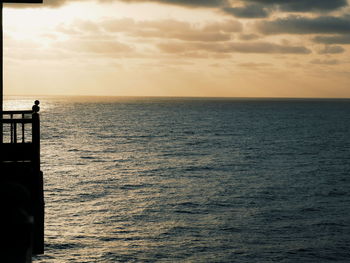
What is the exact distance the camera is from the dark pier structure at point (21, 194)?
20.7ft

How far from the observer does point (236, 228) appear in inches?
1331

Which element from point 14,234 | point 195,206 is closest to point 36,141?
point 14,234

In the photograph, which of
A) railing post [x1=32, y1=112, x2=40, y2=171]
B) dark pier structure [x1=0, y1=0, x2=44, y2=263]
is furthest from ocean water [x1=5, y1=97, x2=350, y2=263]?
railing post [x1=32, y1=112, x2=40, y2=171]

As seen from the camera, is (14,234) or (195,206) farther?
(195,206)

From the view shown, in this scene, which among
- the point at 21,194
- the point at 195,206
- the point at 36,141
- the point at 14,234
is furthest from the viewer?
the point at 195,206

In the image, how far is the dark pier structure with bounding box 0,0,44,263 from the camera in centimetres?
631

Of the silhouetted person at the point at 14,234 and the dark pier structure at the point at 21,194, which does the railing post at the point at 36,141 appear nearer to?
the dark pier structure at the point at 21,194

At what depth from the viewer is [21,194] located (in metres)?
7.09

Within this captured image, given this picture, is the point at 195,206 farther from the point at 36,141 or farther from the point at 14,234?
the point at 14,234

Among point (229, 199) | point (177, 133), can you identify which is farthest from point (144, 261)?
point (177, 133)

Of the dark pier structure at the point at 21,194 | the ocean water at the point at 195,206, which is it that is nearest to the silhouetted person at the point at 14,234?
the dark pier structure at the point at 21,194

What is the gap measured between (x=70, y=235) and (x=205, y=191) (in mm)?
16315

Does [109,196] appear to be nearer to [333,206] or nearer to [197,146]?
[333,206]

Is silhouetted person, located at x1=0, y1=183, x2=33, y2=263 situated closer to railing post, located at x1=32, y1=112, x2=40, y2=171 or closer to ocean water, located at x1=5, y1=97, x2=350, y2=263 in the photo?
railing post, located at x1=32, y1=112, x2=40, y2=171
